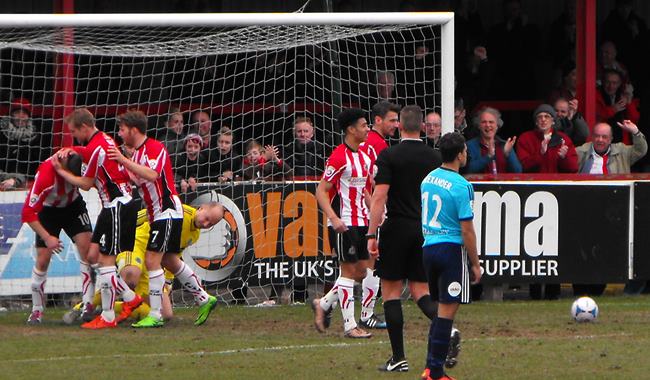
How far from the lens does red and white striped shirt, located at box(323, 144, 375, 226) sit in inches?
501

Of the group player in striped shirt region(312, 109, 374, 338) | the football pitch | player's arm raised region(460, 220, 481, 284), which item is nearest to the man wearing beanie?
the football pitch

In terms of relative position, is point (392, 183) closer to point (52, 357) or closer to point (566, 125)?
point (52, 357)

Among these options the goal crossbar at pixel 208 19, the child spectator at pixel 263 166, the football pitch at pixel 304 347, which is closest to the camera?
the football pitch at pixel 304 347

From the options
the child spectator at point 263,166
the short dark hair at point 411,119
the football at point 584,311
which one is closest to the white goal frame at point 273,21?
the child spectator at point 263,166

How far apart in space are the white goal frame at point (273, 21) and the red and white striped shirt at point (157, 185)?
152cm

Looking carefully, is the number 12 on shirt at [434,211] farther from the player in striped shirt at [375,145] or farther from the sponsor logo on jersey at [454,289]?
the player in striped shirt at [375,145]

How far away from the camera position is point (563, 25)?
19.8m

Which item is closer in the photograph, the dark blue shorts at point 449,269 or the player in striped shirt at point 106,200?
the dark blue shorts at point 449,269

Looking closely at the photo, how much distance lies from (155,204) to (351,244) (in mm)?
1846

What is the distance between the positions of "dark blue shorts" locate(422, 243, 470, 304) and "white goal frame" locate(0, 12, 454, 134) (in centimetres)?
429

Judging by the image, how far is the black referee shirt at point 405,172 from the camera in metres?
11.0

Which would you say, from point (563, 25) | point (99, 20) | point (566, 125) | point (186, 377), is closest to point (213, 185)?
point (99, 20)

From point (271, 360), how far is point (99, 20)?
437cm

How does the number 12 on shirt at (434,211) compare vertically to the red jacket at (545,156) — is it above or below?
below
